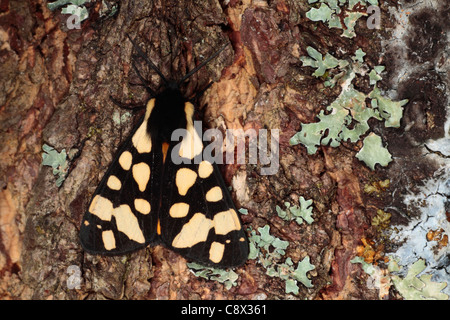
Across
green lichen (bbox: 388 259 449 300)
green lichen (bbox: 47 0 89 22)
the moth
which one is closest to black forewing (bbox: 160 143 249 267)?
the moth

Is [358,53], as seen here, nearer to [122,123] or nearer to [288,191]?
[288,191]

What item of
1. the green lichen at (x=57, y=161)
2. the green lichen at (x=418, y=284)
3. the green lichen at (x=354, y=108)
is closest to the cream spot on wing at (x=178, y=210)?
the green lichen at (x=57, y=161)

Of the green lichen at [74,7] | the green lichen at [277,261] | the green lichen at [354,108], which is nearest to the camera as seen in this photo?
the green lichen at [354,108]

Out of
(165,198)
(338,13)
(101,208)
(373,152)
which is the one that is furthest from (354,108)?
(101,208)

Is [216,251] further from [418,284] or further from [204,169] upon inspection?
[418,284]

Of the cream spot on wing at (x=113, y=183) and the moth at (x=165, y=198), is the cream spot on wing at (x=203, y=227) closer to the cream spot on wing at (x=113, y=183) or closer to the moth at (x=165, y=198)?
the moth at (x=165, y=198)

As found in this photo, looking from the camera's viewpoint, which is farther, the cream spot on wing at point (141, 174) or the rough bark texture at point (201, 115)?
the cream spot on wing at point (141, 174)

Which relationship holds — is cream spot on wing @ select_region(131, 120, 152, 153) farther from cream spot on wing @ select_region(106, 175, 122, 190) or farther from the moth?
cream spot on wing @ select_region(106, 175, 122, 190)
